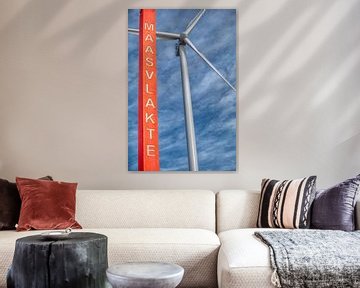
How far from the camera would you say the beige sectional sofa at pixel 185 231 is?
2.76 m

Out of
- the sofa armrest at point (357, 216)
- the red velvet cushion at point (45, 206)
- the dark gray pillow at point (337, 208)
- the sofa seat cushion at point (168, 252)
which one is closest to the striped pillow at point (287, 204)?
the dark gray pillow at point (337, 208)

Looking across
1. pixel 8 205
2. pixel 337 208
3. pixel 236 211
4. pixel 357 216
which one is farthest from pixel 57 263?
pixel 357 216

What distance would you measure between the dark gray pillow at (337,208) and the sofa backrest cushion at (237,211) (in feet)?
1.45

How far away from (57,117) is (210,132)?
1231 mm

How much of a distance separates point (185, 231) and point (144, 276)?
51.1 inches

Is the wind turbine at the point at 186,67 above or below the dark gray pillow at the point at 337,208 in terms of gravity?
above

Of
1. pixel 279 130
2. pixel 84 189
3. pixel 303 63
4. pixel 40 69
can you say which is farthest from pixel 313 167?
pixel 40 69

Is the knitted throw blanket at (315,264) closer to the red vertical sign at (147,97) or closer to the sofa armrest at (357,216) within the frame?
the sofa armrest at (357,216)

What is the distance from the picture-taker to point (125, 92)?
4.33 meters

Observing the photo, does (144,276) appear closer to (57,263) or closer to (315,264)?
(57,263)

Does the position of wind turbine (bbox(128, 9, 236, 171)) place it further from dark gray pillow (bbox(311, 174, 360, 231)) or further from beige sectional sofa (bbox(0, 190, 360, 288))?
dark gray pillow (bbox(311, 174, 360, 231))

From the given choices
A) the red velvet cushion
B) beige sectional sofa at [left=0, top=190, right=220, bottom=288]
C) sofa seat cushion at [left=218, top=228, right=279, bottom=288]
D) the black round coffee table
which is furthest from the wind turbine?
the black round coffee table

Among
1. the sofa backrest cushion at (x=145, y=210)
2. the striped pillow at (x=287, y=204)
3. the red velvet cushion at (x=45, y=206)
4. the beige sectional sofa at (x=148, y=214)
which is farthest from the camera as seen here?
the sofa backrest cushion at (x=145, y=210)

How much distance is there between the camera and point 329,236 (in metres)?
3.13
